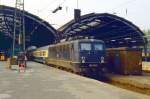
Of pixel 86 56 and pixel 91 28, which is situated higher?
pixel 91 28

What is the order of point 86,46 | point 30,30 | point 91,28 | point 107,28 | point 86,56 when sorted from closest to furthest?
point 86,56
point 86,46
point 91,28
point 107,28
point 30,30

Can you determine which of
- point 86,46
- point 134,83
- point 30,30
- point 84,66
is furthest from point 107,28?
point 134,83

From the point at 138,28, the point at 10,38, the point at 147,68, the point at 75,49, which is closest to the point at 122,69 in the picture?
the point at 75,49

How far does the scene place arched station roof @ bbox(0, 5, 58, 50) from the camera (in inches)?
3030

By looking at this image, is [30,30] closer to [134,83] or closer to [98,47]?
[98,47]

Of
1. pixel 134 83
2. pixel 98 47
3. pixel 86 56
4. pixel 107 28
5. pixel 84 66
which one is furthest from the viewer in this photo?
pixel 107 28

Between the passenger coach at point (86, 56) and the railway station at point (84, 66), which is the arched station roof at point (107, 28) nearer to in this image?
the railway station at point (84, 66)

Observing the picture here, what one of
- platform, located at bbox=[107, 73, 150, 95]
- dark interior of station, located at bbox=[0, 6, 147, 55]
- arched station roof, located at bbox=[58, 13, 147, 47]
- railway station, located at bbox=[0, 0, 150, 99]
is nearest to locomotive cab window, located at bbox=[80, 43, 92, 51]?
railway station, located at bbox=[0, 0, 150, 99]

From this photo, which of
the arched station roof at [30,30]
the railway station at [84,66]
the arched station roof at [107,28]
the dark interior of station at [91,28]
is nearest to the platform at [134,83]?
the railway station at [84,66]

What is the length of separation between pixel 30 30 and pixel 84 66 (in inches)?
2214

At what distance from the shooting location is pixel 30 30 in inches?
3364

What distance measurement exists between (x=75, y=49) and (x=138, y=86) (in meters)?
9.62

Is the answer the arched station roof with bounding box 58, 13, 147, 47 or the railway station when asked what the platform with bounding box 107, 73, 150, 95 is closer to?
→ the railway station

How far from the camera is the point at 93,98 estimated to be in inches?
596
